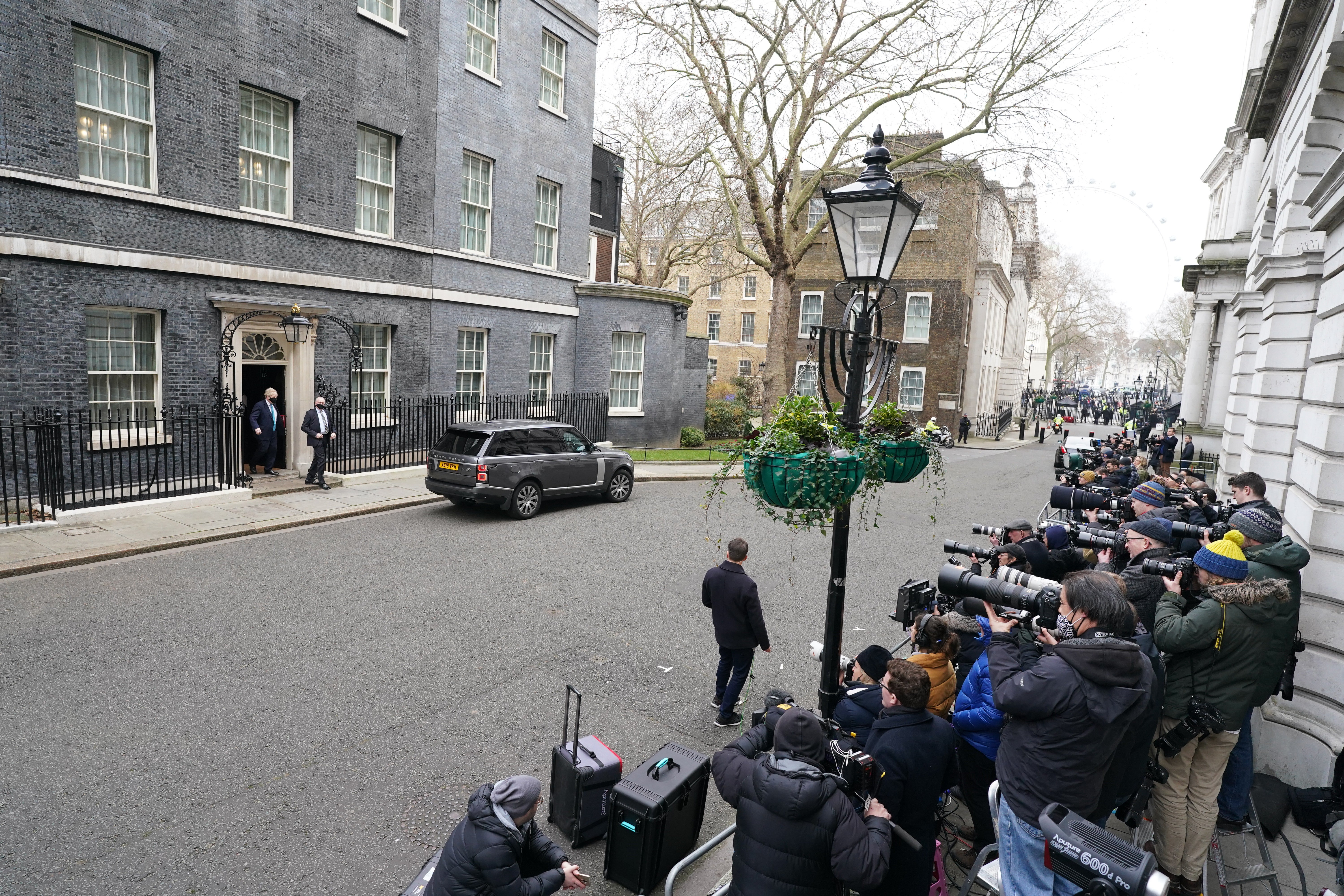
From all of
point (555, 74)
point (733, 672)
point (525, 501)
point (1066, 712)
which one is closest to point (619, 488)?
point (525, 501)

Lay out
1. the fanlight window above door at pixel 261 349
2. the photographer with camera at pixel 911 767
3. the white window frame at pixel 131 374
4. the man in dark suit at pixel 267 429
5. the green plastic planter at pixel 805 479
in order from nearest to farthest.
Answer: the photographer with camera at pixel 911 767
the green plastic planter at pixel 805 479
the white window frame at pixel 131 374
the man in dark suit at pixel 267 429
the fanlight window above door at pixel 261 349

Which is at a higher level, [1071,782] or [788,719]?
[788,719]

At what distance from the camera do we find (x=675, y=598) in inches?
372

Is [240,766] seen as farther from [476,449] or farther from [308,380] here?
[308,380]

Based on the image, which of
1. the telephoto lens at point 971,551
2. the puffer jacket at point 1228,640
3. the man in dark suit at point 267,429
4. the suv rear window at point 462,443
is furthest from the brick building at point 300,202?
the puffer jacket at point 1228,640

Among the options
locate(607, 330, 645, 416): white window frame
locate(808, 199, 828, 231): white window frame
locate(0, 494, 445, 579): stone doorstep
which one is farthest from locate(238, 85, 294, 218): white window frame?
locate(808, 199, 828, 231): white window frame

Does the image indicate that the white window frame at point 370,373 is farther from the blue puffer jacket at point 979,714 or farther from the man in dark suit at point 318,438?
the blue puffer jacket at point 979,714

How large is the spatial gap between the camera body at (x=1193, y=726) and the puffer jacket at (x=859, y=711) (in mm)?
1621

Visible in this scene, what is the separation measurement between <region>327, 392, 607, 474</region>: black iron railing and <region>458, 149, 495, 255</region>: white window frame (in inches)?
159

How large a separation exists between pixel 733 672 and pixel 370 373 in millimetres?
13999

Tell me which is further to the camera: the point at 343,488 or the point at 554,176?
the point at 554,176

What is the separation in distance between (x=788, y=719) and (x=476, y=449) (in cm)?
1094

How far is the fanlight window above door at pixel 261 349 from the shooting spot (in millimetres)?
14953

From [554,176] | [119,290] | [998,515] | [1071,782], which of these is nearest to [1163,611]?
[1071,782]
